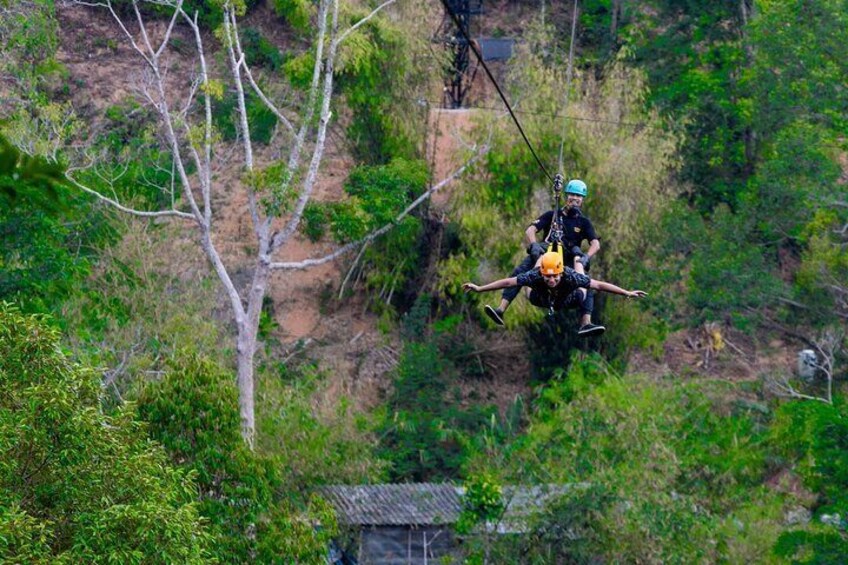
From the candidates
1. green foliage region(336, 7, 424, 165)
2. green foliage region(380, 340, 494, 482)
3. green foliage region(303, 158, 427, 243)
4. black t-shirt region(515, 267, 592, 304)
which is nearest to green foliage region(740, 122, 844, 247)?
green foliage region(380, 340, 494, 482)

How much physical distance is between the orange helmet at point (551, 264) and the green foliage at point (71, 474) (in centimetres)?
384

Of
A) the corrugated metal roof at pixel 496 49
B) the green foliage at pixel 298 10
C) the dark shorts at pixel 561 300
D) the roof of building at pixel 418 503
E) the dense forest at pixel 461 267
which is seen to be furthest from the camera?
the corrugated metal roof at pixel 496 49

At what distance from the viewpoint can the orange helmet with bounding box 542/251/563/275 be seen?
11859 millimetres

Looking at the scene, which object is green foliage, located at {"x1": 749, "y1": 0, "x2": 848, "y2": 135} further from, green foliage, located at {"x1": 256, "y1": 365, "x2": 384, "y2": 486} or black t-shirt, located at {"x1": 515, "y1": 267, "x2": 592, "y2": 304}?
black t-shirt, located at {"x1": 515, "y1": 267, "x2": 592, "y2": 304}

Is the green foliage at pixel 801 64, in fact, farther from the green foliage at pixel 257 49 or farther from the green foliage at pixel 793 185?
the green foliage at pixel 257 49

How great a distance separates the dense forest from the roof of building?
270 mm

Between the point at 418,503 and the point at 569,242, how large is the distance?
10.2 metres

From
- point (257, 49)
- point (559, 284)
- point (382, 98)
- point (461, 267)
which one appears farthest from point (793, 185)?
point (559, 284)

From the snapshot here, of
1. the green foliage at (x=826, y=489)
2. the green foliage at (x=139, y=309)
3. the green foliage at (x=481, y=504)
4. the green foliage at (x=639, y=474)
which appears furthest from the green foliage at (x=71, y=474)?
A: the green foliage at (x=826, y=489)

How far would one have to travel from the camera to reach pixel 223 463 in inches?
648

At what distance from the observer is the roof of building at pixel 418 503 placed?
2108 centimetres

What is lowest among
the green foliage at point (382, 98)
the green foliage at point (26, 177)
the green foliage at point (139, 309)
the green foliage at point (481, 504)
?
the green foliage at point (481, 504)

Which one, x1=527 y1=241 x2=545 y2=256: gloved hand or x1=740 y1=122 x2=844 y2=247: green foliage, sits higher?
x1=527 y1=241 x2=545 y2=256: gloved hand

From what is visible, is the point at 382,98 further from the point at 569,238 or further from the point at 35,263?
the point at 569,238
